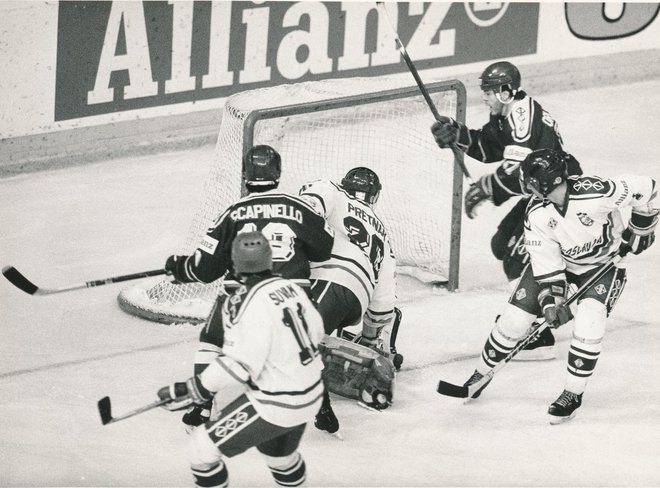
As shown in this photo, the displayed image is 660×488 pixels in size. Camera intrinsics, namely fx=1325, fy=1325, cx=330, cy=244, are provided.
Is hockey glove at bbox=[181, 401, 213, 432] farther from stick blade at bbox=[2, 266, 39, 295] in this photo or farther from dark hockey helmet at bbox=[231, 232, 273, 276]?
dark hockey helmet at bbox=[231, 232, 273, 276]

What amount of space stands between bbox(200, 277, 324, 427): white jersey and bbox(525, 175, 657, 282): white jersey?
1.41 metres

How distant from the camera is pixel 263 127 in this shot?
778 cm

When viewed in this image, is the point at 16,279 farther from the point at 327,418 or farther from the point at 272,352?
the point at 272,352

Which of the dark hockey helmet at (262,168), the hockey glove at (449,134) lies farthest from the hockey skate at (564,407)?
the dark hockey helmet at (262,168)

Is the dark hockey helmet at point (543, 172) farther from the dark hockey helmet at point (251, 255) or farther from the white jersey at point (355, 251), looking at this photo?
the dark hockey helmet at point (251, 255)

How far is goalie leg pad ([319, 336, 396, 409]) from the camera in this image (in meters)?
5.25

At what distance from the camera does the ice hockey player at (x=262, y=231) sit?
4793 millimetres

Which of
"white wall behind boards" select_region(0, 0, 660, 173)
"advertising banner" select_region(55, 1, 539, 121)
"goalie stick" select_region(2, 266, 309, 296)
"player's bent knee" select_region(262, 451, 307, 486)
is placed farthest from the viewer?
"advertising banner" select_region(55, 1, 539, 121)

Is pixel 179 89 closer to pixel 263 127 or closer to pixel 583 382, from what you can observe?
pixel 263 127

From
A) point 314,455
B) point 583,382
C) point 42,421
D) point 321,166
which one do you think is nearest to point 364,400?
point 314,455

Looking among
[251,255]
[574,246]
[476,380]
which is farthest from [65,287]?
[574,246]

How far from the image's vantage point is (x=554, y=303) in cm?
509

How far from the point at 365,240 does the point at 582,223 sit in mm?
883

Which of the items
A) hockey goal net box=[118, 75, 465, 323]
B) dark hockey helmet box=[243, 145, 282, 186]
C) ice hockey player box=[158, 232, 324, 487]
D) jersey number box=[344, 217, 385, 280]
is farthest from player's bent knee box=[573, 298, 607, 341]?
hockey goal net box=[118, 75, 465, 323]
